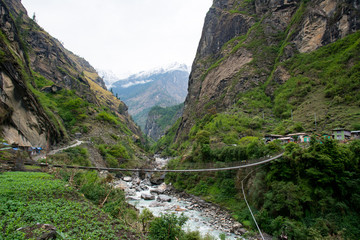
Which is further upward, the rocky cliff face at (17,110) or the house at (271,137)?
the rocky cliff face at (17,110)

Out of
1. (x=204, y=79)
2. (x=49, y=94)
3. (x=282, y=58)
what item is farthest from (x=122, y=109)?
(x=282, y=58)

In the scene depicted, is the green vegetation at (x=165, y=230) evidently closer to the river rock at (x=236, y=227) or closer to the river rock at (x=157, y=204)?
the river rock at (x=236, y=227)

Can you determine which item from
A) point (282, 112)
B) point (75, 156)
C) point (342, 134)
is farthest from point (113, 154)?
point (342, 134)

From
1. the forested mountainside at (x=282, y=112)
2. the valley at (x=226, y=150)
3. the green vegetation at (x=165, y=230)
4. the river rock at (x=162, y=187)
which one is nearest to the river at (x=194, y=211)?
the valley at (x=226, y=150)

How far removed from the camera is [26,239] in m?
5.48

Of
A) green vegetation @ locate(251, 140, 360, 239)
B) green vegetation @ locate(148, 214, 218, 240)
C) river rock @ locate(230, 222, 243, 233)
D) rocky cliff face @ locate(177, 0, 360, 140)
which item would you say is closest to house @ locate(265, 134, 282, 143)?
green vegetation @ locate(251, 140, 360, 239)

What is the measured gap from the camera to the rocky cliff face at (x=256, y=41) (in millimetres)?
44969

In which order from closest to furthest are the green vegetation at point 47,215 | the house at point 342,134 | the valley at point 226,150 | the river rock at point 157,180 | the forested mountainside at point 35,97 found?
the green vegetation at point 47,215 < the valley at point 226,150 < the forested mountainside at point 35,97 < the house at point 342,134 < the river rock at point 157,180

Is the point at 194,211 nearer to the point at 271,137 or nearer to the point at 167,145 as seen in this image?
the point at 271,137

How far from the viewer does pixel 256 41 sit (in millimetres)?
62938

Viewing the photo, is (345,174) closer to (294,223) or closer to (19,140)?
(294,223)

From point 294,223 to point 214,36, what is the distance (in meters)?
86.6

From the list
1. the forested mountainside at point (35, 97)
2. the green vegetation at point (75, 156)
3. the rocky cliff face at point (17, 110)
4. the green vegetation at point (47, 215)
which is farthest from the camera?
the green vegetation at point (75, 156)

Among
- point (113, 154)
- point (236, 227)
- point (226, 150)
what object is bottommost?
point (236, 227)
